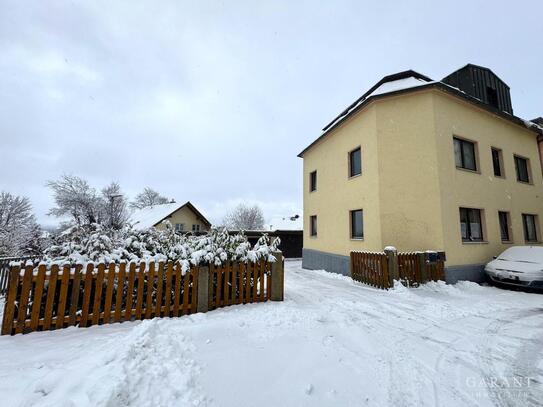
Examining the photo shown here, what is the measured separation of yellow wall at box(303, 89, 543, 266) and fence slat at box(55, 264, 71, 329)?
9.32 meters

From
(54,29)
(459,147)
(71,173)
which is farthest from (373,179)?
(71,173)

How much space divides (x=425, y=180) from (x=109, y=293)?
10338 millimetres

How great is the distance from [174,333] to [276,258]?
276 cm

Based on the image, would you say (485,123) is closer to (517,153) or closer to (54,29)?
(517,153)

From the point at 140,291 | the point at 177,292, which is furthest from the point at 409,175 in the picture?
the point at 140,291

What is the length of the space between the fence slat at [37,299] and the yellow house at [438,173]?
970 cm

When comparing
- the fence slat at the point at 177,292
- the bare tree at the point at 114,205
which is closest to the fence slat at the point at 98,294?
the fence slat at the point at 177,292

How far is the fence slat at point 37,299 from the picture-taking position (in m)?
3.74

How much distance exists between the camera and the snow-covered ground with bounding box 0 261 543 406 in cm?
232

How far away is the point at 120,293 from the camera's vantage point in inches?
165

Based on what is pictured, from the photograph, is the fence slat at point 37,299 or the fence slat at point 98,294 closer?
the fence slat at point 37,299

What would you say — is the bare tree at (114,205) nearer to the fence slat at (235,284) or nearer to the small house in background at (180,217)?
the small house in background at (180,217)

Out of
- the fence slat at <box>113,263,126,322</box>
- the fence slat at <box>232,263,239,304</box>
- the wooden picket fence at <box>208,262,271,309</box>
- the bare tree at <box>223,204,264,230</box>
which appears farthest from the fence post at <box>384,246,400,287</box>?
the bare tree at <box>223,204,264,230</box>

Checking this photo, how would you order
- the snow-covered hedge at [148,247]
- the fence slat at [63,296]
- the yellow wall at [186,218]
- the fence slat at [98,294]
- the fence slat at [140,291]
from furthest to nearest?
1. the yellow wall at [186,218]
2. the snow-covered hedge at [148,247]
3. the fence slat at [140,291]
4. the fence slat at [98,294]
5. the fence slat at [63,296]
